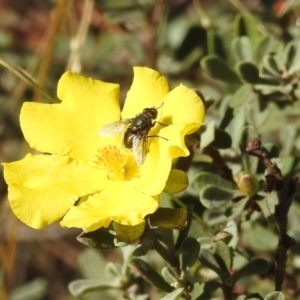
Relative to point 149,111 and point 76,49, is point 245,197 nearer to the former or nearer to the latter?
point 149,111

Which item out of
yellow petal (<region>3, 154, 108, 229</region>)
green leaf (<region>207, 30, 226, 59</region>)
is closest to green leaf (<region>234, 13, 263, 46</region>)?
green leaf (<region>207, 30, 226, 59</region>)

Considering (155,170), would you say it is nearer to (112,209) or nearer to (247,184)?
(112,209)

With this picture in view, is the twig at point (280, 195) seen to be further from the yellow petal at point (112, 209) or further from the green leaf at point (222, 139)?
the yellow petal at point (112, 209)

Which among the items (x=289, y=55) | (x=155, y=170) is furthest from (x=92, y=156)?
(x=289, y=55)

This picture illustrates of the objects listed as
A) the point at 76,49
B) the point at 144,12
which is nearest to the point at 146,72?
the point at 76,49

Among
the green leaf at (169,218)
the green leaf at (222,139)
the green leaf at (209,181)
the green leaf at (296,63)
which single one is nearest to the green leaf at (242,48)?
the green leaf at (296,63)

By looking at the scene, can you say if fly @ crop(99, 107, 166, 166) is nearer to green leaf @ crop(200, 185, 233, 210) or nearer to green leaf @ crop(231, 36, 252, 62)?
green leaf @ crop(200, 185, 233, 210)
